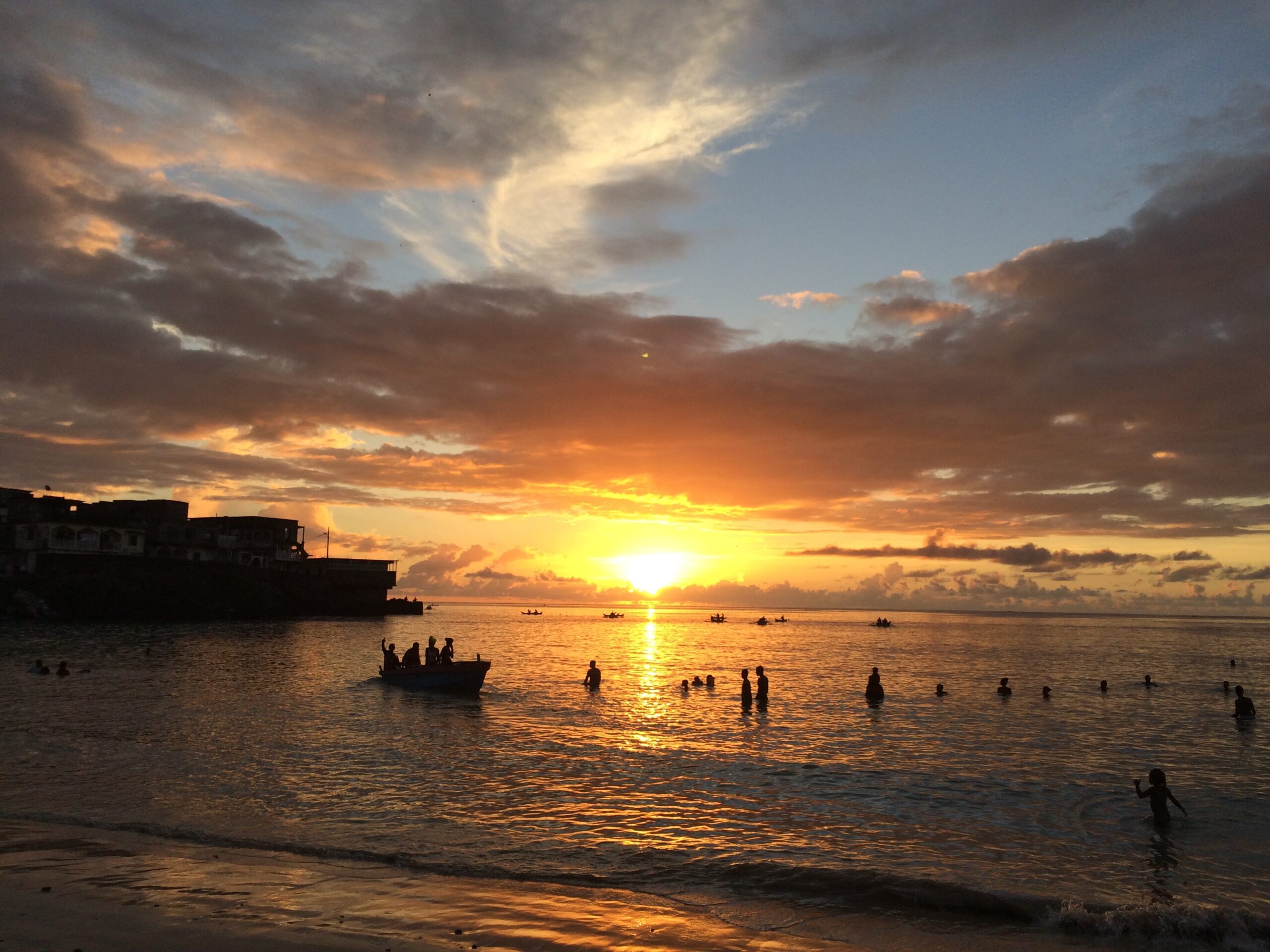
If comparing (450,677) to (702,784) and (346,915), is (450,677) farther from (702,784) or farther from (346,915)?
(346,915)

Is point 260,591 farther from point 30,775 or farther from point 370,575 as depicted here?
point 30,775

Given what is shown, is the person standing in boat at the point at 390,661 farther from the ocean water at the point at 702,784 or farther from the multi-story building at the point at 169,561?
the multi-story building at the point at 169,561

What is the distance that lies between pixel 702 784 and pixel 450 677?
23.2 metres

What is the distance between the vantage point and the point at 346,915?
1246 cm

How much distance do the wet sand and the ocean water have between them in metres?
0.99

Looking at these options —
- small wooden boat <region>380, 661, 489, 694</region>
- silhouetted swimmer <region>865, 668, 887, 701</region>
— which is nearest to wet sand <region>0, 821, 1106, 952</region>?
small wooden boat <region>380, 661, 489, 694</region>

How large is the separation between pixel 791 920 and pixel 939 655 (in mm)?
85630

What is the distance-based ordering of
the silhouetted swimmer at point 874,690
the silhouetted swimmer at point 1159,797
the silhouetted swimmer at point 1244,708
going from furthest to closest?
1. the silhouetted swimmer at point 874,690
2. the silhouetted swimmer at point 1244,708
3. the silhouetted swimmer at point 1159,797

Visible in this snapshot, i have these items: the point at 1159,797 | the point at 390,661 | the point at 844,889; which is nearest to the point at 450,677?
the point at 390,661

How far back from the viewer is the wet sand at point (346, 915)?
11328mm

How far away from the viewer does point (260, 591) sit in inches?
4646

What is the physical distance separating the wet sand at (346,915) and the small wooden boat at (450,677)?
28.0 meters

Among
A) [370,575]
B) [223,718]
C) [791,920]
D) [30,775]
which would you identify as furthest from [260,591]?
[791,920]

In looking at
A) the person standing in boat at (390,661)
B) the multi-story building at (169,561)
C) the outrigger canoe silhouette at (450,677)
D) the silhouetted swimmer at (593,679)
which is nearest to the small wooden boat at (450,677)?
the outrigger canoe silhouette at (450,677)
